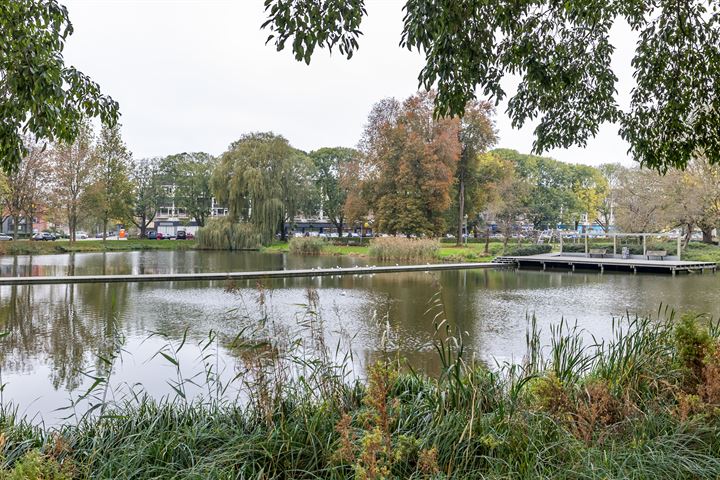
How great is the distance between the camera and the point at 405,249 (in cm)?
2675

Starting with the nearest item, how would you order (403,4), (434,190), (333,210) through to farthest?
(403,4) < (434,190) < (333,210)

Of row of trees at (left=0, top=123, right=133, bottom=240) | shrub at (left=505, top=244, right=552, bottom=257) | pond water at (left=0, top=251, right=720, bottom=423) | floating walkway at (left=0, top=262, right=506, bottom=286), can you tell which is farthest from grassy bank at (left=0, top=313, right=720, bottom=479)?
row of trees at (left=0, top=123, right=133, bottom=240)

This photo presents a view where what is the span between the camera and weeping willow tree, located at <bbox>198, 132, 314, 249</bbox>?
33.6m

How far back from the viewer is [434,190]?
30.6 m

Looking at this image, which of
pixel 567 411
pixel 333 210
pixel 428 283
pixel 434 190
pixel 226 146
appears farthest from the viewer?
pixel 333 210

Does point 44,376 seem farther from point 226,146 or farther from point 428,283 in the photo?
point 226,146

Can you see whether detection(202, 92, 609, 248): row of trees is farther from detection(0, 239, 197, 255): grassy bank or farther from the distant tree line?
detection(0, 239, 197, 255): grassy bank

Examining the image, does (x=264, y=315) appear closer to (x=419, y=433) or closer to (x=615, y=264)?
(x=419, y=433)

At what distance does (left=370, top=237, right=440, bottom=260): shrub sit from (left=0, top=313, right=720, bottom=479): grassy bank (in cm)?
2302

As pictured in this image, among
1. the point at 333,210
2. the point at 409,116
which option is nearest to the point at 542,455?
the point at 409,116

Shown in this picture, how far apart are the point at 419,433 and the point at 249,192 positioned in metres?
32.0

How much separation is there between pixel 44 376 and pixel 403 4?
5608 millimetres

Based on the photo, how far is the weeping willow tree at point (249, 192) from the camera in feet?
110

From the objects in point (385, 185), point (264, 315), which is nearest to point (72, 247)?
point (385, 185)
